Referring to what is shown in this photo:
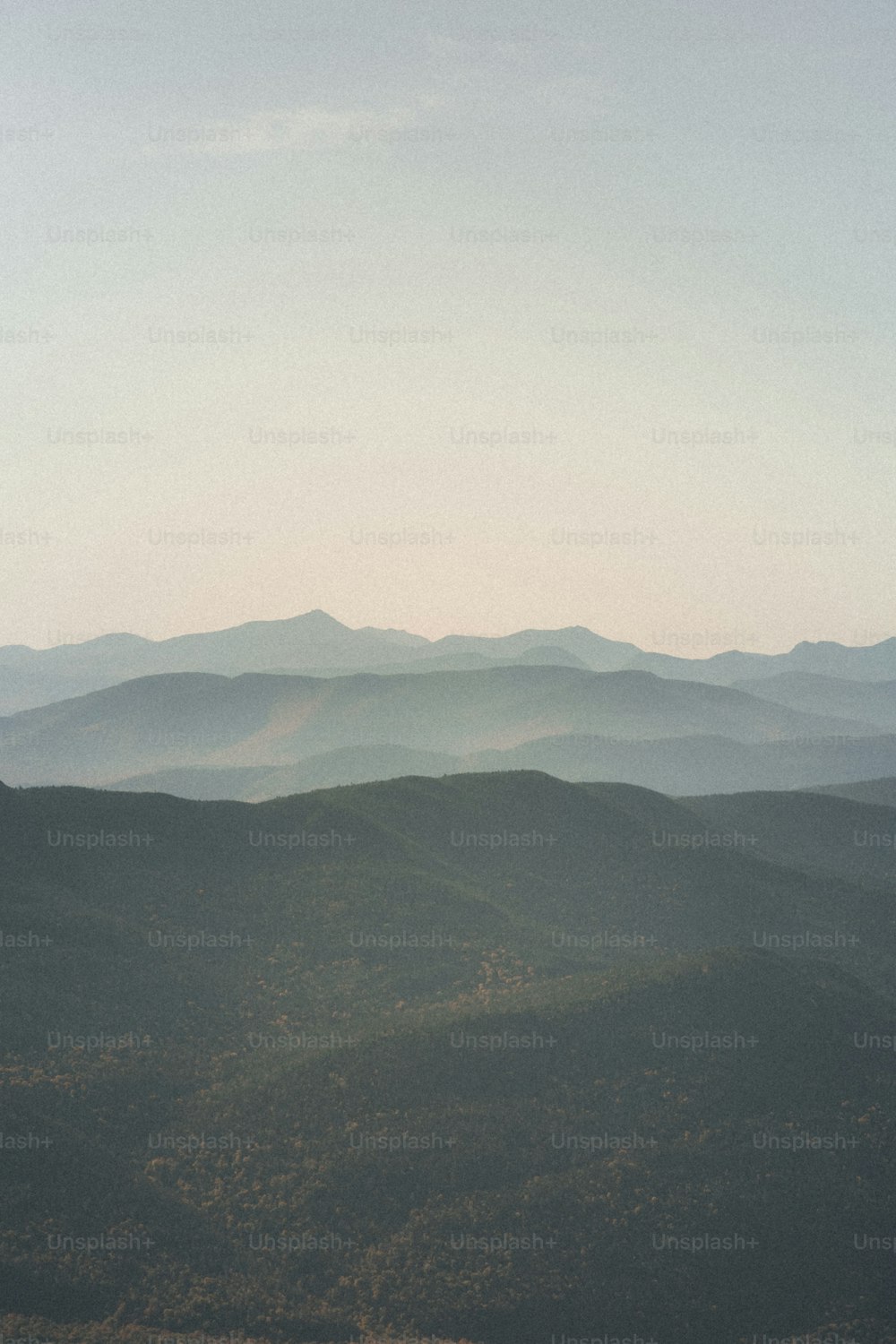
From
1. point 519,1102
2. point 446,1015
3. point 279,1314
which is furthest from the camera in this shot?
point 446,1015

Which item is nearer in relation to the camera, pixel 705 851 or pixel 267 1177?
pixel 267 1177

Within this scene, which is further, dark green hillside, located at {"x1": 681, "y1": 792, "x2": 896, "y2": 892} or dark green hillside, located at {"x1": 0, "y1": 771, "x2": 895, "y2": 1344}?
dark green hillside, located at {"x1": 681, "y1": 792, "x2": 896, "y2": 892}

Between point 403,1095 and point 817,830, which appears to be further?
point 817,830

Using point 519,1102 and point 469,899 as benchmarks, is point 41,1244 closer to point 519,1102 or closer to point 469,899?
point 519,1102

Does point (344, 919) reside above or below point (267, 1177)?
above

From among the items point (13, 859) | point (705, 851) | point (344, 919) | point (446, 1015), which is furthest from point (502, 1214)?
point (705, 851)

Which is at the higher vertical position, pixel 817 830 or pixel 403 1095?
pixel 817 830

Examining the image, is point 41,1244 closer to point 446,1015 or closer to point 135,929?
point 446,1015

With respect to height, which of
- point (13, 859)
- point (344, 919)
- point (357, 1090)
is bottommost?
point (357, 1090)

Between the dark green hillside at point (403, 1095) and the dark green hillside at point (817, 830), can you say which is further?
the dark green hillside at point (817, 830)

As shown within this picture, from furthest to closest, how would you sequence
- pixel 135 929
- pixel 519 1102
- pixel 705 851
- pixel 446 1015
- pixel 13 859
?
pixel 705 851 → pixel 13 859 → pixel 135 929 → pixel 446 1015 → pixel 519 1102
